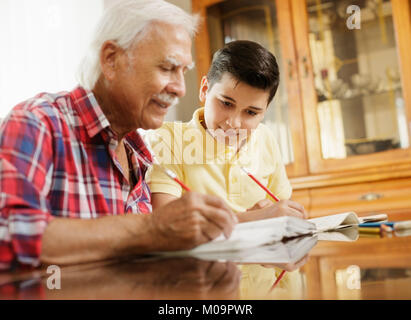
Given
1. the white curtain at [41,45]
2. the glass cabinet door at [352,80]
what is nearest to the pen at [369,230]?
the glass cabinet door at [352,80]

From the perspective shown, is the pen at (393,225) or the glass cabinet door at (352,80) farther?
the glass cabinet door at (352,80)

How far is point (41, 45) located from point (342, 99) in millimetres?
1544

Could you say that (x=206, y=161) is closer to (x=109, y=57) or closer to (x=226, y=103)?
(x=226, y=103)

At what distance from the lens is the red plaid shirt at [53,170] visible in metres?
0.59

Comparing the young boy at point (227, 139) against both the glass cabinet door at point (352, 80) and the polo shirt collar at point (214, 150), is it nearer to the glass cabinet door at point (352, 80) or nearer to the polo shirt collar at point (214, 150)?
the polo shirt collar at point (214, 150)

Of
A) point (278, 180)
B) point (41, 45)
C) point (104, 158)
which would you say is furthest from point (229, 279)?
point (41, 45)

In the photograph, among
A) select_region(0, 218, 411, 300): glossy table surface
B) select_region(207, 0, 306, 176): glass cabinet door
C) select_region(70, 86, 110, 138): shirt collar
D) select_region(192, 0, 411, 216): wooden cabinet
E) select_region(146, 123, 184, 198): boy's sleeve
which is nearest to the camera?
select_region(0, 218, 411, 300): glossy table surface

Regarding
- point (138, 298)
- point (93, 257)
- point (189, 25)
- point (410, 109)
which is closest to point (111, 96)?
point (189, 25)

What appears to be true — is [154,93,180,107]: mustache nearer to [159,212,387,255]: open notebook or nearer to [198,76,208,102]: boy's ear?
[159,212,387,255]: open notebook

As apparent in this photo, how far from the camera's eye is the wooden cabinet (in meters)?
2.04

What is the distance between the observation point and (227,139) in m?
1.30

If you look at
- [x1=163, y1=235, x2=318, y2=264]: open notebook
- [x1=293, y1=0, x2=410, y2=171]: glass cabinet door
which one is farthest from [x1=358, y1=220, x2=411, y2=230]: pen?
[x1=293, y1=0, x2=410, y2=171]: glass cabinet door

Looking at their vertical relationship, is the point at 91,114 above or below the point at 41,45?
below

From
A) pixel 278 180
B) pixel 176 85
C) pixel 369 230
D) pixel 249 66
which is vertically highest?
pixel 249 66
